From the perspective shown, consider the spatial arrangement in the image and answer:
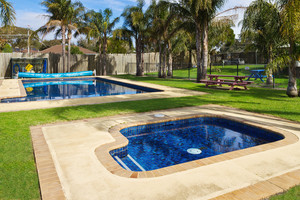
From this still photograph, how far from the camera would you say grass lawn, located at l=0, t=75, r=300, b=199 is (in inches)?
128

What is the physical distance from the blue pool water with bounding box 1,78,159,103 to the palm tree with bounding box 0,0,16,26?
172 inches

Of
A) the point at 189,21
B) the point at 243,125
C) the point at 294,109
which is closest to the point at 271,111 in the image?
the point at 294,109

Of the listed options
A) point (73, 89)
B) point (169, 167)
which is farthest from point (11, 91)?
point (169, 167)

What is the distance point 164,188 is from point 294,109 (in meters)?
6.85

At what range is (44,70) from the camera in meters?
24.6

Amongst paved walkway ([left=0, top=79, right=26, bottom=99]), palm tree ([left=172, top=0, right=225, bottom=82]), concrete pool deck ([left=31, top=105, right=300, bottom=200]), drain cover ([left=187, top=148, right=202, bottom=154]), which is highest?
palm tree ([left=172, top=0, right=225, bottom=82])

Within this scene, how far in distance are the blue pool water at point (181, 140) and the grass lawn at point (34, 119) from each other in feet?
5.13

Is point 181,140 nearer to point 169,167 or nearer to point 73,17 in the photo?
point 169,167

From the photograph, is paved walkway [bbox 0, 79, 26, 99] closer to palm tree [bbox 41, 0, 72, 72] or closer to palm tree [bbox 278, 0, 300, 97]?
palm tree [bbox 41, 0, 72, 72]

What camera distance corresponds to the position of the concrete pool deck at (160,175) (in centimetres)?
308

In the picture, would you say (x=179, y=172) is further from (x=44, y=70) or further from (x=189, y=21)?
(x=44, y=70)

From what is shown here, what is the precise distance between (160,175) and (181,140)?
245 centimetres

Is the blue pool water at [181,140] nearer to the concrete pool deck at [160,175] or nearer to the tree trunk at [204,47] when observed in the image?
the concrete pool deck at [160,175]

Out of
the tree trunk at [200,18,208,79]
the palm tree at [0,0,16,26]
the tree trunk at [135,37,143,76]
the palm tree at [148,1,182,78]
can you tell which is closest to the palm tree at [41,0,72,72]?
the tree trunk at [135,37,143,76]
